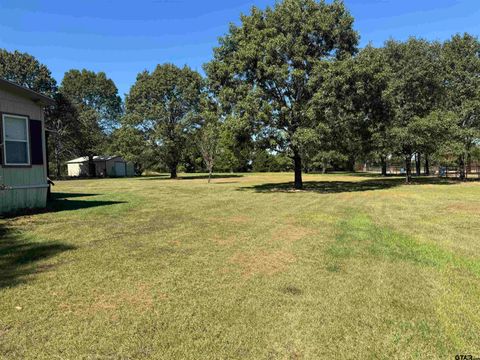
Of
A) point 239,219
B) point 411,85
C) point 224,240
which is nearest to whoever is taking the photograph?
point 224,240

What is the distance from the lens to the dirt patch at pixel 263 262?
5254mm

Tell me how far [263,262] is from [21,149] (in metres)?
8.73

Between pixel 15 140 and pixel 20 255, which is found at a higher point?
pixel 15 140

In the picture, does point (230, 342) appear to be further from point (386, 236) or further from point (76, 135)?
point (76, 135)

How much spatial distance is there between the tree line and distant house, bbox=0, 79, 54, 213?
378 inches

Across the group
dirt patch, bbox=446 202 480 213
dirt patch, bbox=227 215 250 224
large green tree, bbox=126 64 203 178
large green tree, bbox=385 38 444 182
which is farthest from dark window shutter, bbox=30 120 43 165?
large green tree, bbox=126 64 203 178

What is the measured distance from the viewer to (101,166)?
5244cm

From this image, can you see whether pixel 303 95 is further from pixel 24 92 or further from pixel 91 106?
pixel 91 106

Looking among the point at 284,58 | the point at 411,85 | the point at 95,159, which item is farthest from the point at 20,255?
the point at 95,159

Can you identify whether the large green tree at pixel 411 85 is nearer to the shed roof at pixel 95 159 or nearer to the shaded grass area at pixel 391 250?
the shaded grass area at pixel 391 250

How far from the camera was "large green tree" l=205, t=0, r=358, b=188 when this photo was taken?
19094 mm

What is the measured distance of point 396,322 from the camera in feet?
11.9

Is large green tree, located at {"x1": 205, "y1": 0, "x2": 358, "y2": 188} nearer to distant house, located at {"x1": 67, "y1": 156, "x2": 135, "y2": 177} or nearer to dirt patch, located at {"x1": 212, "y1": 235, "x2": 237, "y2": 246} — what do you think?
dirt patch, located at {"x1": 212, "y1": 235, "x2": 237, "y2": 246}

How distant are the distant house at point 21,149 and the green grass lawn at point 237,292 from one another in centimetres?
227
